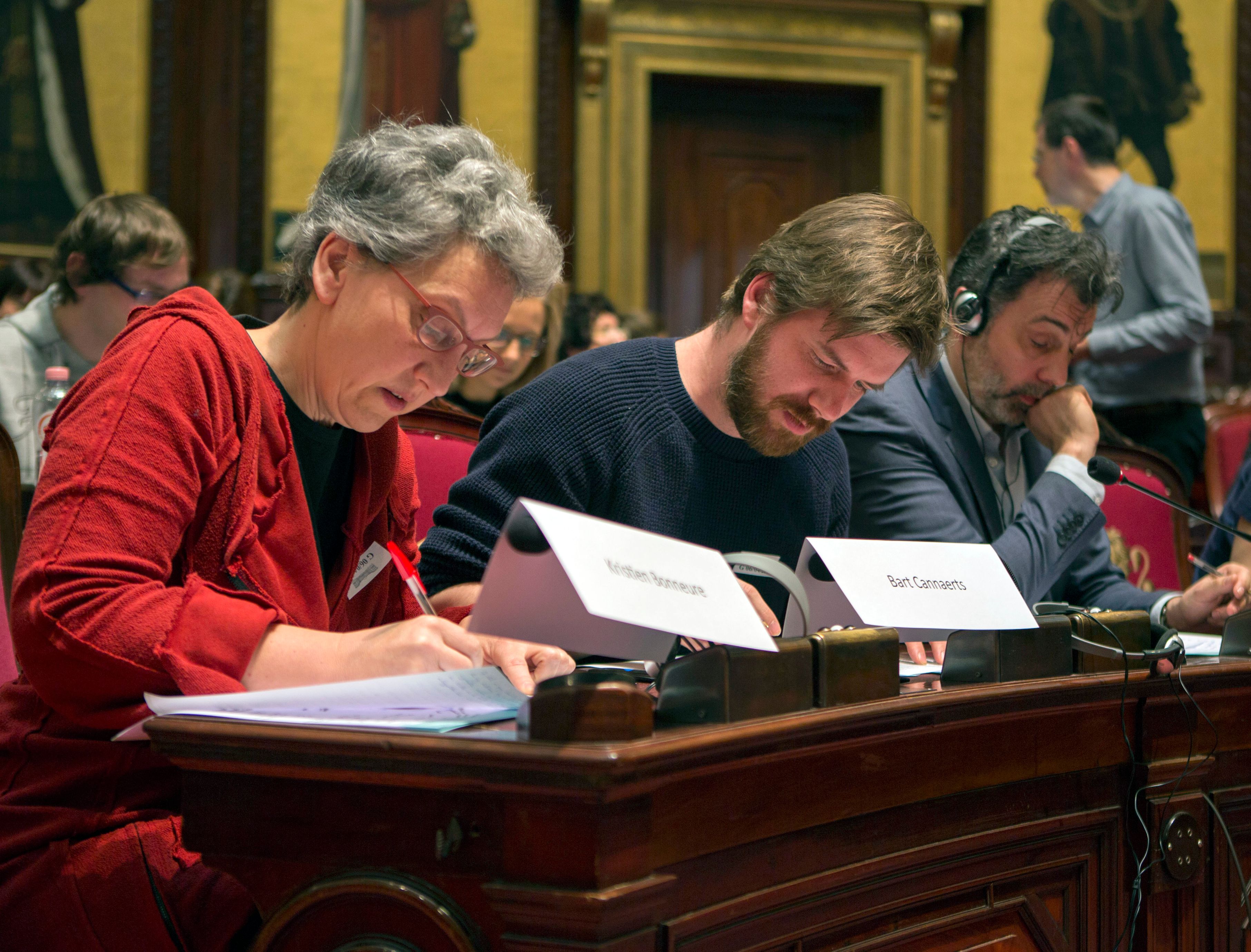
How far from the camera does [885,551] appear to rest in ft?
4.20

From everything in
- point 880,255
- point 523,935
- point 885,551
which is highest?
point 880,255

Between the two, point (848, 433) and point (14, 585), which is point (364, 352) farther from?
point (848, 433)

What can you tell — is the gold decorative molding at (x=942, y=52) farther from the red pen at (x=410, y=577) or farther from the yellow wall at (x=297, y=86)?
the red pen at (x=410, y=577)

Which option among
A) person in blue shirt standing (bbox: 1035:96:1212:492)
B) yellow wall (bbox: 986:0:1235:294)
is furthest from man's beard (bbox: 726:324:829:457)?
yellow wall (bbox: 986:0:1235:294)

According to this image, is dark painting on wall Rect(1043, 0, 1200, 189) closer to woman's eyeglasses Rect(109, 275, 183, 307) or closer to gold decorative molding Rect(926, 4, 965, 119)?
gold decorative molding Rect(926, 4, 965, 119)

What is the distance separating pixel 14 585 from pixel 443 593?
584 millimetres

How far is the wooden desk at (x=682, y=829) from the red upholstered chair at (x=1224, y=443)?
8.78 feet

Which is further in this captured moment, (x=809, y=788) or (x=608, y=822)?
(x=809, y=788)

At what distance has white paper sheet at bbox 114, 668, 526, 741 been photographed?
34.7 inches

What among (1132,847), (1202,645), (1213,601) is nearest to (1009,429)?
(1213,601)

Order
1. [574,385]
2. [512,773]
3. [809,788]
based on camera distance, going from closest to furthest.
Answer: [512,773], [809,788], [574,385]

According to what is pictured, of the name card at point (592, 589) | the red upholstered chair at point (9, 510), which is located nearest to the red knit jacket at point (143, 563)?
the name card at point (592, 589)

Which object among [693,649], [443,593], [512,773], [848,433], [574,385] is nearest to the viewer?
[512,773]

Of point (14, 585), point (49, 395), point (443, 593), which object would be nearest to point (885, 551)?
point (443, 593)
